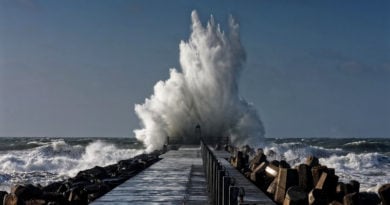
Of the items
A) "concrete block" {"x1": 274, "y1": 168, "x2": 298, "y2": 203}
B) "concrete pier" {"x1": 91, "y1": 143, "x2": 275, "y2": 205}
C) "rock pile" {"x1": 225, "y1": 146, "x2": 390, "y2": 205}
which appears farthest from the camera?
"concrete block" {"x1": 274, "y1": 168, "x2": 298, "y2": 203}

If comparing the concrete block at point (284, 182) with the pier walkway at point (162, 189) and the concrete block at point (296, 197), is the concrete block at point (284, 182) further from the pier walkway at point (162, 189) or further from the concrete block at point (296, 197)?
the pier walkway at point (162, 189)

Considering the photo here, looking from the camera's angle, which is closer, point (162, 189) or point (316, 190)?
point (316, 190)

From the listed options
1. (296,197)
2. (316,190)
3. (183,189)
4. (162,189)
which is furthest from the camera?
(162,189)

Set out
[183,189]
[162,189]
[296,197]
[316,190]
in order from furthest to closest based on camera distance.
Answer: [162,189] → [183,189] → [316,190] → [296,197]

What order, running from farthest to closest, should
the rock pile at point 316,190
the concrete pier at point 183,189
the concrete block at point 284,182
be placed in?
the concrete block at point 284,182 < the rock pile at point 316,190 < the concrete pier at point 183,189

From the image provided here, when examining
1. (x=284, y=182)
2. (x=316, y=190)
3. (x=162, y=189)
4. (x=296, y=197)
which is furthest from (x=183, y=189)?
(x=316, y=190)

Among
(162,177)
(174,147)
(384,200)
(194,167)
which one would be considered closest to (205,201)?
(384,200)

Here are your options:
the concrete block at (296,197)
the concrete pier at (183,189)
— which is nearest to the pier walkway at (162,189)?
the concrete pier at (183,189)

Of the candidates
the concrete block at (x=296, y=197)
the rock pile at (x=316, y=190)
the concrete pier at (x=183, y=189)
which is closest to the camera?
the concrete pier at (x=183, y=189)

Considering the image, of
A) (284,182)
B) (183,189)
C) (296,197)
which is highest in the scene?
(284,182)

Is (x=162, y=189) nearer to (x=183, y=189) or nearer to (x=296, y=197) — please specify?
(x=183, y=189)

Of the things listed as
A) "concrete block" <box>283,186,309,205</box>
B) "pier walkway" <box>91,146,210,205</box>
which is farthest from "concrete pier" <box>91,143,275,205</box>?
"concrete block" <box>283,186,309,205</box>

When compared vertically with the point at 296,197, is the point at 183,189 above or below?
above

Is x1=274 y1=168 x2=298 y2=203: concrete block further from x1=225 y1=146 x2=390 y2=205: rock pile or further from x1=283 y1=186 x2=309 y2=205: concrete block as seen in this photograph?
x1=283 y1=186 x2=309 y2=205: concrete block
